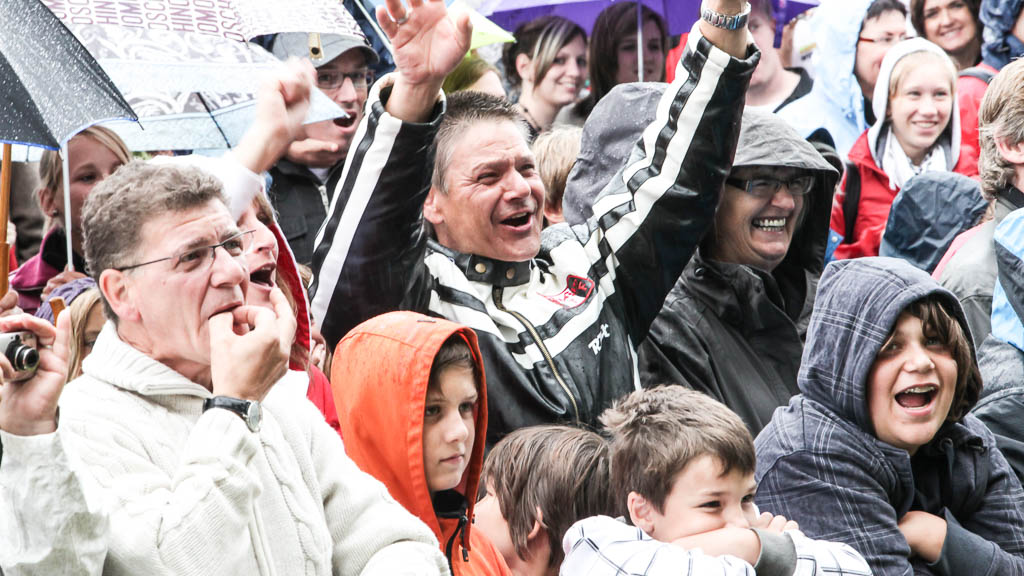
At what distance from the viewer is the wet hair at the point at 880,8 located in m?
7.83

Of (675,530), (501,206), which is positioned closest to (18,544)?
(675,530)

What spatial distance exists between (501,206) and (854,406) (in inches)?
48.9

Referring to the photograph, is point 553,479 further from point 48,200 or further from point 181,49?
point 48,200

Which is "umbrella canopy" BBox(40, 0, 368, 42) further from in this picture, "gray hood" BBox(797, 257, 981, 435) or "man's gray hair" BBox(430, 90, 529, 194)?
"gray hood" BBox(797, 257, 981, 435)

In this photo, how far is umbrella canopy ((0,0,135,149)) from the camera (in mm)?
3408

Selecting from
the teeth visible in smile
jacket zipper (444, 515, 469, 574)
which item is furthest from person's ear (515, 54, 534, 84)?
jacket zipper (444, 515, 469, 574)

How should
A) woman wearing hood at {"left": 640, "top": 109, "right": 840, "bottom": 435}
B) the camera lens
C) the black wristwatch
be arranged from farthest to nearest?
woman wearing hood at {"left": 640, "top": 109, "right": 840, "bottom": 435}, the black wristwatch, the camera lens

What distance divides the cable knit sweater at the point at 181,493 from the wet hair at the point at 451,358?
16.2 inches

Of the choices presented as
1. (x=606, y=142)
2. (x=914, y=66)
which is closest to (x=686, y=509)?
(x=606, y=142)

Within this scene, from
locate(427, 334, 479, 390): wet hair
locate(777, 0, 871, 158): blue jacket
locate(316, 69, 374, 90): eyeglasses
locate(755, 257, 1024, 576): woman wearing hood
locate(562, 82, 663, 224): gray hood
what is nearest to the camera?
locate(427, 334, 479, 390): wet hair

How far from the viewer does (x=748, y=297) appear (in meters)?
5.15

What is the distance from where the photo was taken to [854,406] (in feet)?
13.5

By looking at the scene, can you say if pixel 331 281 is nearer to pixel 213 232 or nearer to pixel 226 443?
pixel 213 232

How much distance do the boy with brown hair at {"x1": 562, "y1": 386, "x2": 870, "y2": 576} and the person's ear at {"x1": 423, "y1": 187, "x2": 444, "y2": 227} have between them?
108cm
